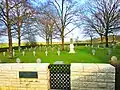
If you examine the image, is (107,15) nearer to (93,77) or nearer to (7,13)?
(7,13)

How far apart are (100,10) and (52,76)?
1553 inches

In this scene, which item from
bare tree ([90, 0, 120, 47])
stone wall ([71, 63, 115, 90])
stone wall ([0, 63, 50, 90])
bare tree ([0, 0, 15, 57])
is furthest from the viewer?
bare tree ([90, 0, 120, 47])

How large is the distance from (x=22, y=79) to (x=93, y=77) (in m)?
2.56

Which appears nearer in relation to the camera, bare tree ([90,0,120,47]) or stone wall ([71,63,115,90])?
stone wall ([71,63,115,90])

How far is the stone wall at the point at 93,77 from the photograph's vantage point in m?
7.06

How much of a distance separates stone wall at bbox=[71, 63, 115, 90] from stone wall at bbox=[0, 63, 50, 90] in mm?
1025

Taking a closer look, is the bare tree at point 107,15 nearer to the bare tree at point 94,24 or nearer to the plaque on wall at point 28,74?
the bare tree at point 94,24

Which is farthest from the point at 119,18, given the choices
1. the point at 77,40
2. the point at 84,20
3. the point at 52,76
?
the point at 52,76

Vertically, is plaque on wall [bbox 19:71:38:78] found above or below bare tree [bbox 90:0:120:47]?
below

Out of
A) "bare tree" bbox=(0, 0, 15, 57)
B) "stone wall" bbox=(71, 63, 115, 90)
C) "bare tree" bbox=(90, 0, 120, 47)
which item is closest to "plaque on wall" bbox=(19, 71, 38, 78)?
"stone wall" bbox=(71, 63, 115, 90)

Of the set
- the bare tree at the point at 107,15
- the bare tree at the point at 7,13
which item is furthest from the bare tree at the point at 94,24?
the bare tree at the point at 7,13

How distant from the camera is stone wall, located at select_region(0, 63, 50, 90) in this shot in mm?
7484

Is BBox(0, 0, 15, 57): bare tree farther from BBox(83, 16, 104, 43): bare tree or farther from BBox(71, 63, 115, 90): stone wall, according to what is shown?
BBox(83, 16, 104, 43): bare tree

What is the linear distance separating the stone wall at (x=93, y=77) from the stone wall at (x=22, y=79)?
1.02 m
